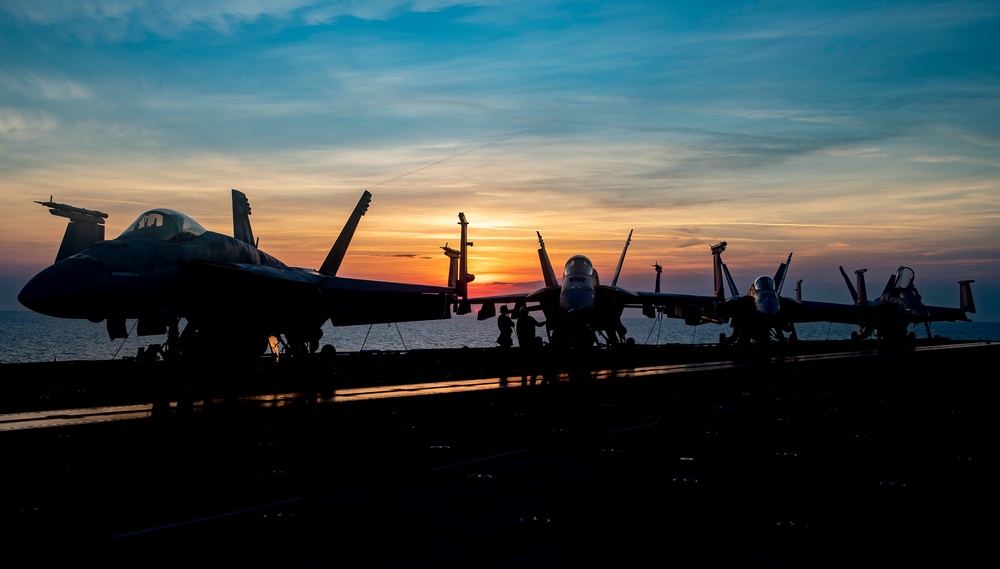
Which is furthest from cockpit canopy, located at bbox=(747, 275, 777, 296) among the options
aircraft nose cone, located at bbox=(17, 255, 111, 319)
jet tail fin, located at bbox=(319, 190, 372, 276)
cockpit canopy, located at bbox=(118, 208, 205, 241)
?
aircraft nose cone, located at bbox=(17, 255, 111, 319)

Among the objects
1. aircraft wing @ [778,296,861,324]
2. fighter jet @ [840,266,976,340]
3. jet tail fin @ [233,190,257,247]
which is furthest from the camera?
fighter jet @ [840,266,976,340]

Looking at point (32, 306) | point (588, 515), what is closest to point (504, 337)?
point (32, 306)

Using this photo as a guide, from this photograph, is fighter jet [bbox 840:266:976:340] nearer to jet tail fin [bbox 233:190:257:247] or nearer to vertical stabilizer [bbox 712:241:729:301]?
vertical stabilizer [bbox 712:241:729:301]

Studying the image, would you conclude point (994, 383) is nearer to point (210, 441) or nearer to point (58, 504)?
point (210, 441)

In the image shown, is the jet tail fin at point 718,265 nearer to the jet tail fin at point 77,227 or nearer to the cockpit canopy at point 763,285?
the cockpit canopy at point 763,285

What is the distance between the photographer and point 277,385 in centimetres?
1862

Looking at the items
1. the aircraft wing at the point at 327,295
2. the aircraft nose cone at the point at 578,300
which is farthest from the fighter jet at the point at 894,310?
the aircraft wing at the point at 327,295

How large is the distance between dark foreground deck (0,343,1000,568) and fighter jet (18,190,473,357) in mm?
5408

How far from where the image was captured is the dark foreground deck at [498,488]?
5.34 meters

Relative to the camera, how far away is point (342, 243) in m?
32.0

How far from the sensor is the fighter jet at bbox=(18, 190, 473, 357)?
14.9 m

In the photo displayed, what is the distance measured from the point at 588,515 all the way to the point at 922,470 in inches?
189

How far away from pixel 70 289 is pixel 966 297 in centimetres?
8690

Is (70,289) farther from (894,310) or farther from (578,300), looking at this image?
(894,310)
